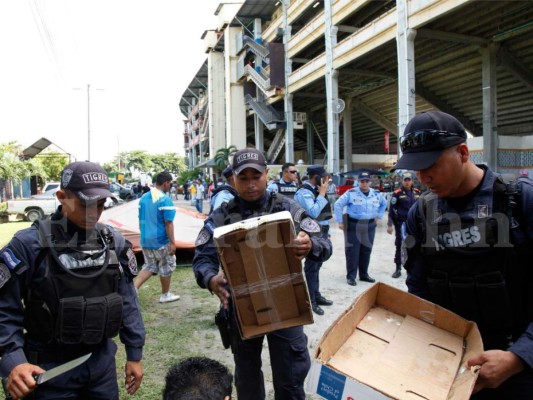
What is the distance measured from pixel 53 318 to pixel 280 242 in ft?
3.63

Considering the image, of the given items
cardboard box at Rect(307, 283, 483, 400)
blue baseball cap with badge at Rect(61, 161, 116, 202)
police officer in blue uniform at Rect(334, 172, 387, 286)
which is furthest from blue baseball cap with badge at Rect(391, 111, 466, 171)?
police officer in blue uniform at Rect(334, 172, 387, 286)

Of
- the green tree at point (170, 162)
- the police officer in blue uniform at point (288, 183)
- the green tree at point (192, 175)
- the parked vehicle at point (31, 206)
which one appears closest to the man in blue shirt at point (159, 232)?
the police officer in blue uniform at point (288, 183)

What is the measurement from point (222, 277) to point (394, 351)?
1017 mm

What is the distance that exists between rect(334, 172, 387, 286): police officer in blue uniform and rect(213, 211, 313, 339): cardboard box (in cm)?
442

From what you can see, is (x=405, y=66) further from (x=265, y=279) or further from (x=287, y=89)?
(x=265, y=279)

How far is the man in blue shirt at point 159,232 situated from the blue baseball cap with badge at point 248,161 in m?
3.07

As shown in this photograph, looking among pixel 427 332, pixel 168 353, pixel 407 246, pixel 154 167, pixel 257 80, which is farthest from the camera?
pixel 154 167

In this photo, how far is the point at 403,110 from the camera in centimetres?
1432

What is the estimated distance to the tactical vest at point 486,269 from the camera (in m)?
1.58

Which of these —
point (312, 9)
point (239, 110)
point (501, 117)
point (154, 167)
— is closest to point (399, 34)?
point (312, 9)

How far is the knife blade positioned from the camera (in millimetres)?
1646

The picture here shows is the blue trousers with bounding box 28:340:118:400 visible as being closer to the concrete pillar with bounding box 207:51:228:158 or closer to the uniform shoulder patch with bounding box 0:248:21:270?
the uniform shoulder patch with bounding box 0:248:21:270

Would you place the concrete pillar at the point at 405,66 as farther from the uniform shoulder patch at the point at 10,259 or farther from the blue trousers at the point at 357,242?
the uniform shoulder patch at the point at 10,259

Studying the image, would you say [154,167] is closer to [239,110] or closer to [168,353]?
[239,110]
